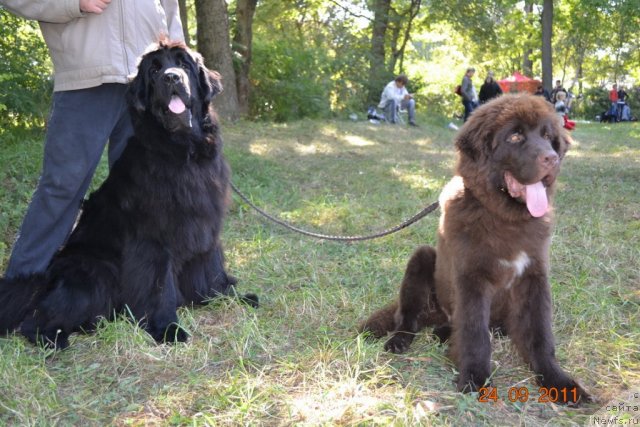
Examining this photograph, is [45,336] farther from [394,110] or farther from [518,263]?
[394,110]

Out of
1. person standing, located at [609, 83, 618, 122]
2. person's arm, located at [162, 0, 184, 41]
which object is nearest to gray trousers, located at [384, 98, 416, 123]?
person standing, located at [609, 83, 618, 122]

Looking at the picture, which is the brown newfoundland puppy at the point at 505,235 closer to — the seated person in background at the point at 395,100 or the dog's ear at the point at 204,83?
the dog's ear at the point at 204,83

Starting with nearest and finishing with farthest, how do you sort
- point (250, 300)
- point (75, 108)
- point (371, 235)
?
point (75, 108) < point (250, 300) < point (371, 235)

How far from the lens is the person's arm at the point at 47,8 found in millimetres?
3107

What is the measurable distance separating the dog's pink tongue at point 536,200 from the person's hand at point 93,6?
2476 millimetres

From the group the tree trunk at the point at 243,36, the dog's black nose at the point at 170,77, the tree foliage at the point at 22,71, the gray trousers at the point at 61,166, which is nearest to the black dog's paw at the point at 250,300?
the gray trousers at the point at 61,166

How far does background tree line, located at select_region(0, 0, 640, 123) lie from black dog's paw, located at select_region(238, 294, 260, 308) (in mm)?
3100

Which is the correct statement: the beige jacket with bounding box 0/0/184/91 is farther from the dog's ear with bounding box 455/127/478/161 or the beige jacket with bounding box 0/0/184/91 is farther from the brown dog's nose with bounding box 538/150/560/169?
the brown dog's nose with bounding box 538/150/560/169

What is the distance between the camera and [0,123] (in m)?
7.37

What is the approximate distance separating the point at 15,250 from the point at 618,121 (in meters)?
29.4

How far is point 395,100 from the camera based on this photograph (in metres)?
18.0

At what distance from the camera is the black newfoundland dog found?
318 cm

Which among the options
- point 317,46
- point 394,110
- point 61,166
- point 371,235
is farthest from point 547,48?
point 61,166

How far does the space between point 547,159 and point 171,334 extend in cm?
216
